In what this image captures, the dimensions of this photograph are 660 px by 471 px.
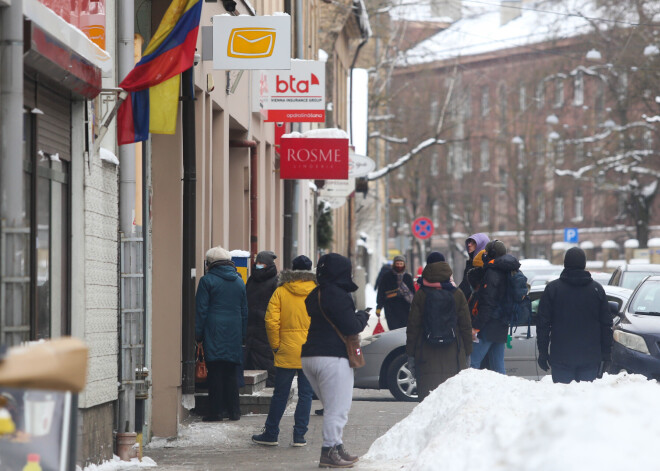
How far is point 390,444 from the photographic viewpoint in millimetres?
10148

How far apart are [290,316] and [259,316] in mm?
3715

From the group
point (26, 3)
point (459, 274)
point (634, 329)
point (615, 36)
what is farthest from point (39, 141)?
point (459, 274)

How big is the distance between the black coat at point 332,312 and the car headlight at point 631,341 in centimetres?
467

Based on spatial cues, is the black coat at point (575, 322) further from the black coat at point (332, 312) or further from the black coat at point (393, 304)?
the black coat at point (393, 304)

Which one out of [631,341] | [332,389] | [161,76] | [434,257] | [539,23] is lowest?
[332,389]

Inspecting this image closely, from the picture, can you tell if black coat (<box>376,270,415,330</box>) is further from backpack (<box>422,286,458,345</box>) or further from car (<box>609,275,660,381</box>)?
backpack (<box>422,286,458,345</box>)

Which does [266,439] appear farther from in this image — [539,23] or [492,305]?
[539,23]

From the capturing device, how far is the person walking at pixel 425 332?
11711mm

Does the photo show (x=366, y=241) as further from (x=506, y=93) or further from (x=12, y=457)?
(x=12, y=457)

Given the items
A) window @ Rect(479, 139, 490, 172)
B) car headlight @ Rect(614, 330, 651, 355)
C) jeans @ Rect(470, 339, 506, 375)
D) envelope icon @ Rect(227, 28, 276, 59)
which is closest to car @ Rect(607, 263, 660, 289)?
car headlight @ Rect(614, 330, 651, 355)

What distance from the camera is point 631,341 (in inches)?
553

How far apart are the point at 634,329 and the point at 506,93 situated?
58405 millimetres

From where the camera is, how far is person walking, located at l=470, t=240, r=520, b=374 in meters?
13.0

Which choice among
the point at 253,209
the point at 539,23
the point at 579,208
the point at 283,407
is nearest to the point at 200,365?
the point at 283,407
